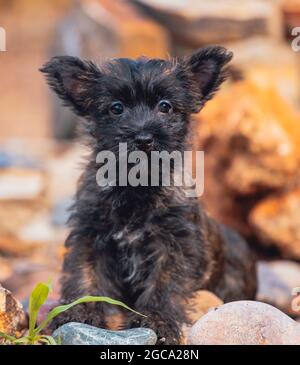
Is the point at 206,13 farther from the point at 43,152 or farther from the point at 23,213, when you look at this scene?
the point at 23,213

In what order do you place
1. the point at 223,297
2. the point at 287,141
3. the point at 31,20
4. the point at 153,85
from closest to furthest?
the point at 153,85 < the point at 223,297 < the point at 287,141 < the point at 31,20

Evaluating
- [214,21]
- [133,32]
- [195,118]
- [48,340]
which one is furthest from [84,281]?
[214,21]

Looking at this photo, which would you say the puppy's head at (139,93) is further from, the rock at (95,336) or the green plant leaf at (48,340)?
the green plant leaf at (48,340)

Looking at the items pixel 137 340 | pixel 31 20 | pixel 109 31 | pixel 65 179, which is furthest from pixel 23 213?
pixel 31 20

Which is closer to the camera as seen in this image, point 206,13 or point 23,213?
point 23,213

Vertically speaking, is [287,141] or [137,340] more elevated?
[287,141]

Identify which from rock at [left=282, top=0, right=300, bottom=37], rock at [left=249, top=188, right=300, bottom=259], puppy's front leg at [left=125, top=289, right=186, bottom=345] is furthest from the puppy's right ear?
rock at [left=282, top=0, right=300, bottom=37]
